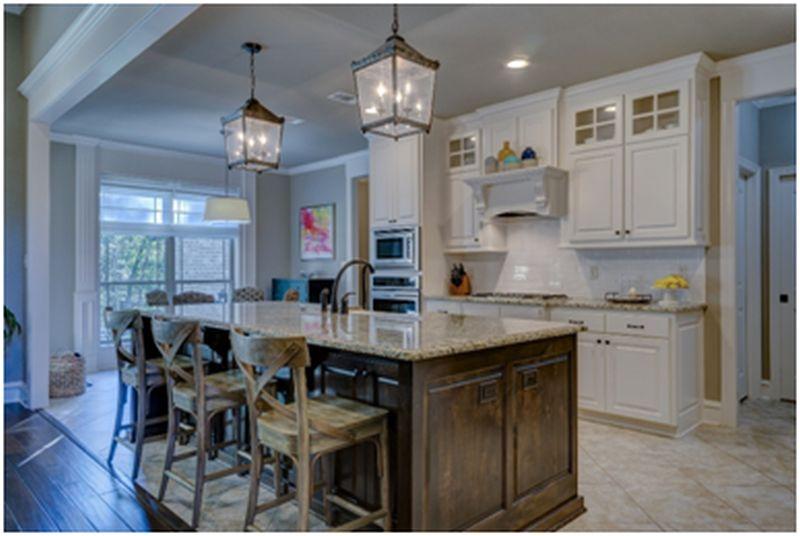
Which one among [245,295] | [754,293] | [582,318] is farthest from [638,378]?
[245,295]

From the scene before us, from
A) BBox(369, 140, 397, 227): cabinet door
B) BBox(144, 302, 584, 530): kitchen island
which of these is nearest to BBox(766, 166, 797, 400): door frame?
BBox(144, 302, 584, 530): kitchen island

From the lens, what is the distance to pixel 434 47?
3715mm

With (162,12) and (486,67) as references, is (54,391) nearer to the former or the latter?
(162,12)

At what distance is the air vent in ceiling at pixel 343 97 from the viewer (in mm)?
4671

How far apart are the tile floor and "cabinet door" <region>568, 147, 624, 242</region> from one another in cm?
149

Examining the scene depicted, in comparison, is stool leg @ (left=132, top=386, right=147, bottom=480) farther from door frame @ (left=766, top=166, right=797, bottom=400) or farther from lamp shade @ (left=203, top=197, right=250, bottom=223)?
door frame @ (left=766, top=166, right=797, bottom=400)

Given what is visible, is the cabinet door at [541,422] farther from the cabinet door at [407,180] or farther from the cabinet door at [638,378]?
the cabinet door at [407,180]

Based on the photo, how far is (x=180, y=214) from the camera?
736 centimetres

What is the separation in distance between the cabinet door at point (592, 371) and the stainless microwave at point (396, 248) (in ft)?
5.71

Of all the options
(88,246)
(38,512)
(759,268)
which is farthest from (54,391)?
(759,268)

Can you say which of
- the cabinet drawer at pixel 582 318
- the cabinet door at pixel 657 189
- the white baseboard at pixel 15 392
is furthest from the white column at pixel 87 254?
the cabinet door at pixel 657 189

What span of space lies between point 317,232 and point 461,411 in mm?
6000

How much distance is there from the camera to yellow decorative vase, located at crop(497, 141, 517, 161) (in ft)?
15.9

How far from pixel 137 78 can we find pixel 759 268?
540 centimetres
